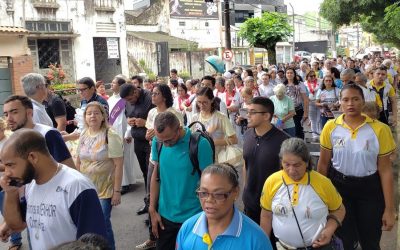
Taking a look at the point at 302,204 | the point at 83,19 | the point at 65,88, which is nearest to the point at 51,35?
the point at 83,19

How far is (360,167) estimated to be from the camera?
11.9ft

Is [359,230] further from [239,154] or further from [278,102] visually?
[278,102]

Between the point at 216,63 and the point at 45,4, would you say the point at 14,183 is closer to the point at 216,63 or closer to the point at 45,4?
the point at 216,63

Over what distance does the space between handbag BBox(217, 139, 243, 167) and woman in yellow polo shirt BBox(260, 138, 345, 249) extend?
5.53 feet

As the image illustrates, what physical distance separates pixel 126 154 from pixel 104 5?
16.4 meters

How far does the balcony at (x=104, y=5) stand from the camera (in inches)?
845

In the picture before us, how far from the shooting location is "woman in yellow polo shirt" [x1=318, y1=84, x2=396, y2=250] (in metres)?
3.56

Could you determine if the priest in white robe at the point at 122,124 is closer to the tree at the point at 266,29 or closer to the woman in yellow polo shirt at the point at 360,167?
the woman in yellow polo shirt at the point at 360,167

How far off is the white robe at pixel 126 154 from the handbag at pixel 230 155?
1.97 meters

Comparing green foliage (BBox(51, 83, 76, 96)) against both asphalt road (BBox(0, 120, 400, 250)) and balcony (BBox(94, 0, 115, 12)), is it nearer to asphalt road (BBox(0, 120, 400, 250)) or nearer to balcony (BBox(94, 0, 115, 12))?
balcony (BBox(94, 0, 115, 12))

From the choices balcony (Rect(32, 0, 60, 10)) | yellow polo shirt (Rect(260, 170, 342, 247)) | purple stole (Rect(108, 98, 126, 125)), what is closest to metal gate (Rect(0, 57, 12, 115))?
balcony (Rect(32, 0, 60, 10))

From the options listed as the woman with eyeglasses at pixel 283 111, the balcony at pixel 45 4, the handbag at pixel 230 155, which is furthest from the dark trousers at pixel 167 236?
the balcony at pixel 45 4

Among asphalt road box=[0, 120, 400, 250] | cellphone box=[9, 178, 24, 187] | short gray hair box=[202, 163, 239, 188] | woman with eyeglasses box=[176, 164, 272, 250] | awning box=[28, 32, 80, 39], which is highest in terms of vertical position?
awning box=[28, 32, 80, 39]

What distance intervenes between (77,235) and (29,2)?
1918 centimetres
